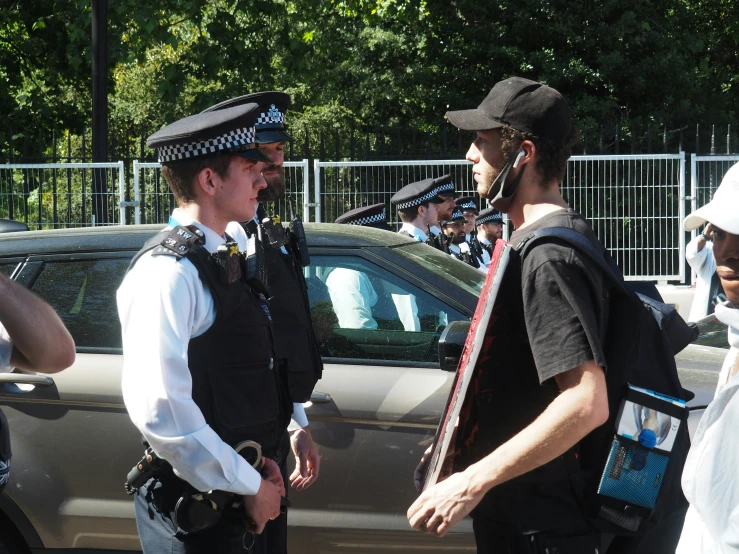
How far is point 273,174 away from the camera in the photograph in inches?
141

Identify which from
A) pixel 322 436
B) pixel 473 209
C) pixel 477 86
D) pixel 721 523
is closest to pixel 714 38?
pixel 477 86

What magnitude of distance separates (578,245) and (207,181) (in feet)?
3.67

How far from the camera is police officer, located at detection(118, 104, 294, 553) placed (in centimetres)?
234

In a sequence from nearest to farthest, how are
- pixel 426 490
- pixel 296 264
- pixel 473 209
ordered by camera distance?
pixel 426 490 → pixel 296 264 → pixel 473 209

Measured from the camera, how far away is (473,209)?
1204 cm

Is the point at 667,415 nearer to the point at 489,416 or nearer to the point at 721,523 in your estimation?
the point at 489,416

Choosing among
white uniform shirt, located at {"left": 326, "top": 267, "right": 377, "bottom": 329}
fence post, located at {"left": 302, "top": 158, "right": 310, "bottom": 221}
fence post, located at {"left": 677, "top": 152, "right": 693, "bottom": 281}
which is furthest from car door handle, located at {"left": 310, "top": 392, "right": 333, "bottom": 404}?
fence post, located at {"left": 677, "top": 152, "right": 693, "bottom": 281}

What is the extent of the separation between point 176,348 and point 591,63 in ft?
63.4

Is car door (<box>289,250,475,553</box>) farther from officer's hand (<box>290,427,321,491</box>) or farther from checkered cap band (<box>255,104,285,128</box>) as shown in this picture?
checkered cap band (<box>255,104,285,128</box>)

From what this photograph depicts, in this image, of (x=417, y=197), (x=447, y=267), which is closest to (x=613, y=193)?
(x=417, y=197)

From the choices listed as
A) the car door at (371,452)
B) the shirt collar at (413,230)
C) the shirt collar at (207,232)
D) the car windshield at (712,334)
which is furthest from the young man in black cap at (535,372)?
the shirt collar at (413,230)

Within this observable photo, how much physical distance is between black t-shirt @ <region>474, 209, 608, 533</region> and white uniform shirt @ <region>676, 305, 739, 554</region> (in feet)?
1.38

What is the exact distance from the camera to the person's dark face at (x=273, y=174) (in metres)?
3.50

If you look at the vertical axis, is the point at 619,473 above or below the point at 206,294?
below
